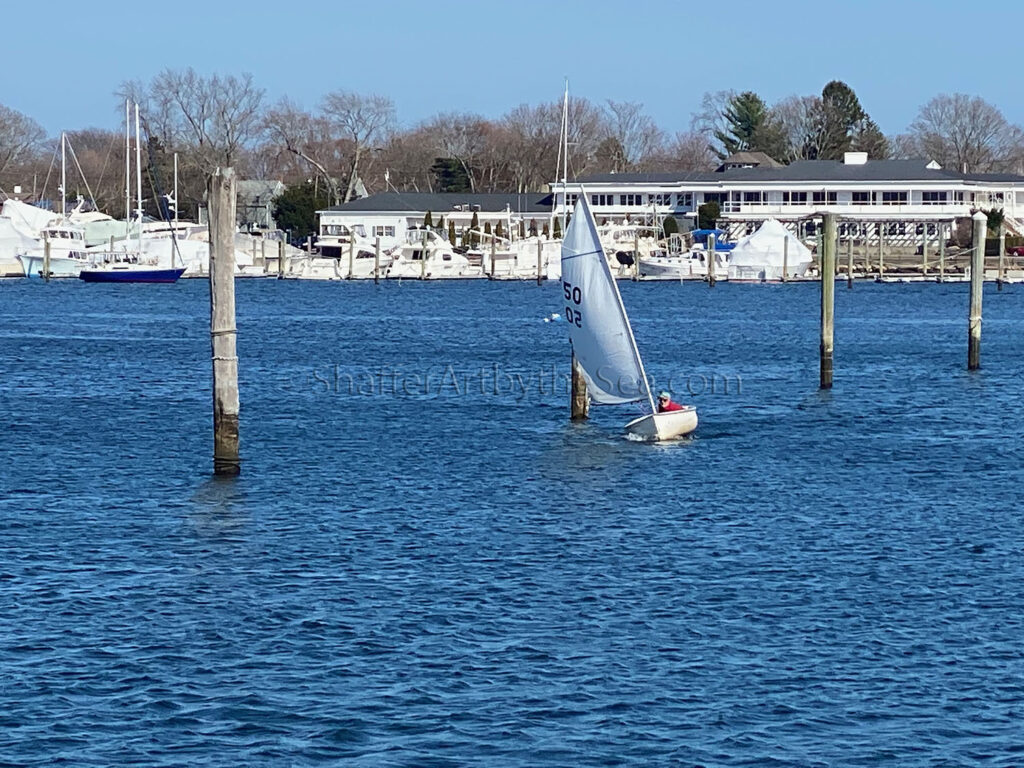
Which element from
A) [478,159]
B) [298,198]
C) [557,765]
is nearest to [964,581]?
[557,765]

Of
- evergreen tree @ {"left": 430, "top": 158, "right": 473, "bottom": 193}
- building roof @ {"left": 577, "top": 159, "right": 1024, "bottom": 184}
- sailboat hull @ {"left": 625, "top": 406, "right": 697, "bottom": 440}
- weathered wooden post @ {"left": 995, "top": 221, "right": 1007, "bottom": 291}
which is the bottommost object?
sailboat hull @ {"left": 625, "top": 406, "right": 697, "bottom": 440}

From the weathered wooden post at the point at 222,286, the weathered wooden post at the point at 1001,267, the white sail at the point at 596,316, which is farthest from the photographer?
the weathered wooden post at the point at 1001,267

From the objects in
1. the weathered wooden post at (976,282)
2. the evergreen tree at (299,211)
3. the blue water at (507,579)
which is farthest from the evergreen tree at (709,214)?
the blue water at (507,579)

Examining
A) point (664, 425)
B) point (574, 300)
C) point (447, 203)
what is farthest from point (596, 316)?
point (447, 203)

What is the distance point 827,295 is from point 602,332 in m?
11.0

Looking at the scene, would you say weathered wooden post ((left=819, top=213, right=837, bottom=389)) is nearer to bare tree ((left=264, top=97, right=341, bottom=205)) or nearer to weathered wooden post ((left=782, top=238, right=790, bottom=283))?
weathered wooden post ((left=782, top=238, right=790, bottom=283))

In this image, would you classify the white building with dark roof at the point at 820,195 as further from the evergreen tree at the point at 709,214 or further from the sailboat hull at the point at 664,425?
the sailboat hull at the point at 664,425

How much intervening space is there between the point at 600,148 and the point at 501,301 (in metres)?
106

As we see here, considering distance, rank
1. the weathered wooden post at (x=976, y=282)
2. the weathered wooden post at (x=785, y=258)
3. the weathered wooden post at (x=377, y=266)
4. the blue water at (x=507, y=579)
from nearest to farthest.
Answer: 1. the blue water at (x=507, y=579)
2. the weathered wooden post at (x=976, y=282)
3. the weathered wooden post at (x=785, y=258)
4. the weathered wooden post at (x=377, y=266)

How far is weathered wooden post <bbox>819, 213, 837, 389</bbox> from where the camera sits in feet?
147

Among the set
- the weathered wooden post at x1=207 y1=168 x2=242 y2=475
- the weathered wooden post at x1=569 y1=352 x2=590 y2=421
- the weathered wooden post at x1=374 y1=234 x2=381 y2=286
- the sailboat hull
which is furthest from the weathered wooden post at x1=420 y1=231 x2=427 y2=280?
the weathered wooden post at x1=207 y1=168 x2=242 y2=475

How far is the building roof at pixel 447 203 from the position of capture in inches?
5822

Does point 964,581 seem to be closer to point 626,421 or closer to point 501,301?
point 626,421

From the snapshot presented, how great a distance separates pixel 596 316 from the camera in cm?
3622
